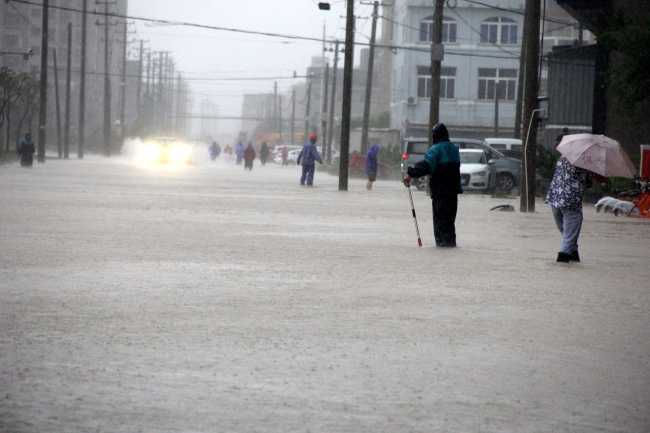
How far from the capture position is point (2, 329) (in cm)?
1002

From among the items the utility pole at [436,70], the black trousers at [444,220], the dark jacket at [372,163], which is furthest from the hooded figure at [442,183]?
the dark jacket at [372,163]

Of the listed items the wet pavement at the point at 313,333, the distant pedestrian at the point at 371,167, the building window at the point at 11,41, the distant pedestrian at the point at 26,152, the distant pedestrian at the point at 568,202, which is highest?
the building window at the point at 11,41

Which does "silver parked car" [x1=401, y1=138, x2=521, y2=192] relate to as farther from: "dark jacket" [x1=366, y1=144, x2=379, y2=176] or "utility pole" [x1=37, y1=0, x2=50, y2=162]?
"utility pole" [x1=37, y1=0, x2=50, y2=162]

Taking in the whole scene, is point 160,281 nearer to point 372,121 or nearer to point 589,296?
point 589,296

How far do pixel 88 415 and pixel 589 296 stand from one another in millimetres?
7382

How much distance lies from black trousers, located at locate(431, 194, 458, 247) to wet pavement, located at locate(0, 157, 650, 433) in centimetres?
46

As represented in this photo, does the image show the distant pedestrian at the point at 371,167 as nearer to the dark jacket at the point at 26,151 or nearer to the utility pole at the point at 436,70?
the utility pole at the point at 436,70

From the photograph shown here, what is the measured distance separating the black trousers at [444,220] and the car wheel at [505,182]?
89.1 feet

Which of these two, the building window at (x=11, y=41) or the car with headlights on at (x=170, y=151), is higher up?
the building window at (x=11, y=41)

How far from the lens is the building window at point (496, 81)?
91812 mm

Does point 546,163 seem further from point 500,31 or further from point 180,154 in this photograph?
point 180,154

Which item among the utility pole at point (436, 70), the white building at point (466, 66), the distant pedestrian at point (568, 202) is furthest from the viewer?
the white building at point (466, 66)

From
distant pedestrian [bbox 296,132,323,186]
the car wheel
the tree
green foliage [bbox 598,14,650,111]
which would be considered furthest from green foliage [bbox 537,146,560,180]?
the tree

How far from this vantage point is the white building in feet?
298
